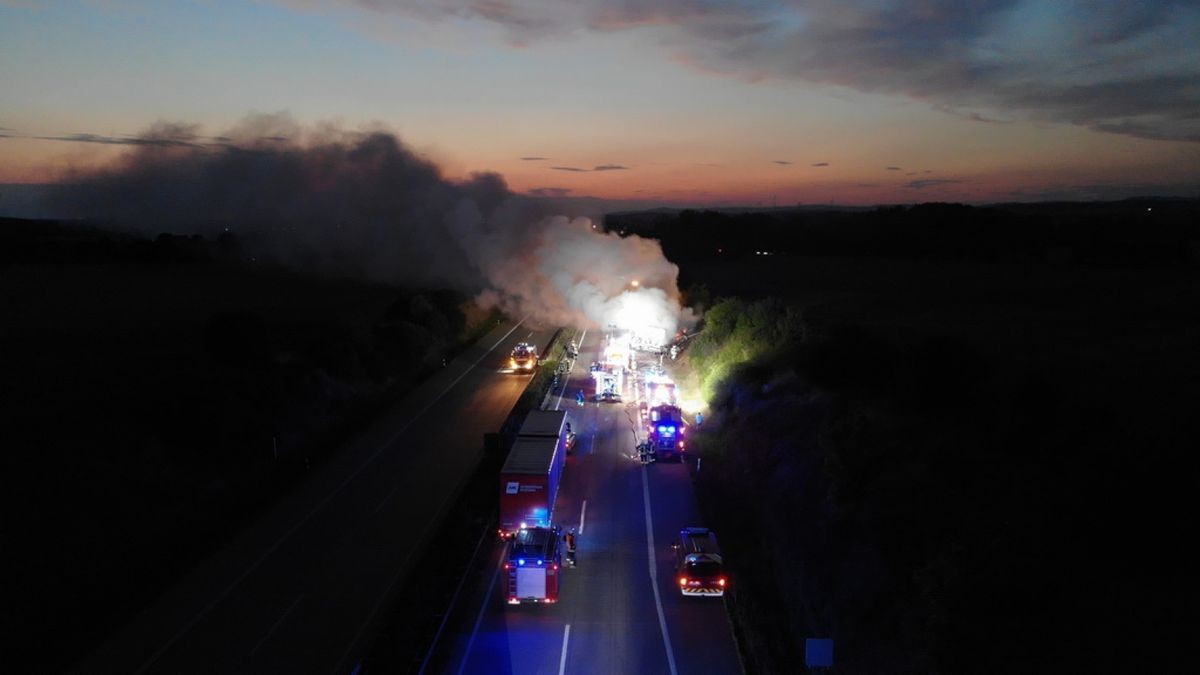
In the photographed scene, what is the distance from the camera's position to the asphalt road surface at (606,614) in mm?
16203

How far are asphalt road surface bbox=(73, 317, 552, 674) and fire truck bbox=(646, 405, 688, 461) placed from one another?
6.71 metres

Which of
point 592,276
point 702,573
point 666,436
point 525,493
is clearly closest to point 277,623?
point 525,493

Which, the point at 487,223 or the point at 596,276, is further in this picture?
the point at 487,223

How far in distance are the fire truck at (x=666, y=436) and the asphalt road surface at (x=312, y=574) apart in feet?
22.0

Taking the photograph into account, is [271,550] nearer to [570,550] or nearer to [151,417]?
[570,550]

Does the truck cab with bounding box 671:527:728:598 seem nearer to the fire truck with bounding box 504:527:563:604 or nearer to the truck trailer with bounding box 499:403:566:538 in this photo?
the fire truck with bounding box 504:527:563:604

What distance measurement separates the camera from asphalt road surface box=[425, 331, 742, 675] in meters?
16.2

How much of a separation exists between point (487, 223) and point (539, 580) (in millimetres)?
42807

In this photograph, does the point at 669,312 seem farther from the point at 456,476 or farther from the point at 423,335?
the point at 456,476

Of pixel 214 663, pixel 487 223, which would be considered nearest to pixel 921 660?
pixel 214 663

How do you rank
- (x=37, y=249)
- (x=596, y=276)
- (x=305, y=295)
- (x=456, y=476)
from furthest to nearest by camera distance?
(x=37, y=249) < (x=305, y=295) < (x=596, y=276) < (x=456, y=476)

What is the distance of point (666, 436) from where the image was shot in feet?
98.9

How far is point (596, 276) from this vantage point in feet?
171

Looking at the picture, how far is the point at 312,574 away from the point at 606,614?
7413mm
